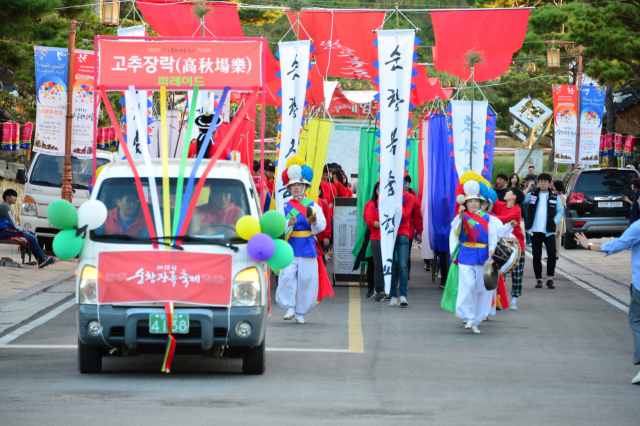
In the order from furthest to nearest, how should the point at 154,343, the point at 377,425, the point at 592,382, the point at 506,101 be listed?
1. the point at 506,101
2. the point at 592,382
3. the point at 154,343
4. the point at 377,425

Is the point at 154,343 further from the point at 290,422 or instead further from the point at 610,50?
the point at 610,50

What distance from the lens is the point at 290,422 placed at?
617 centimetres

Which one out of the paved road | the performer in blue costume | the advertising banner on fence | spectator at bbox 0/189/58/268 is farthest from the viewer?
the advertising banner on fence

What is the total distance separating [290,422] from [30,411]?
1.87m

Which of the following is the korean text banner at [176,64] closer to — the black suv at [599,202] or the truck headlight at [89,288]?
the truck headlight at [89,288]

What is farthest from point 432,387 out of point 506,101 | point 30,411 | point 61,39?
point 506,101

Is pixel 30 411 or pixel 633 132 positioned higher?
pixel 633 132

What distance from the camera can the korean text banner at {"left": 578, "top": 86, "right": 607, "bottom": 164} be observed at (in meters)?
26.8

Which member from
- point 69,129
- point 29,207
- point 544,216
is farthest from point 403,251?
point 29,207

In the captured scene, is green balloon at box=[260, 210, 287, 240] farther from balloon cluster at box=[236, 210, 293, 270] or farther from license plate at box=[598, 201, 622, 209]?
license plate at box=[598, 201, 622, 209]

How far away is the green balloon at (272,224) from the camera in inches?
305

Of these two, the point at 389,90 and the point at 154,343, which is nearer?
the point at 154,343

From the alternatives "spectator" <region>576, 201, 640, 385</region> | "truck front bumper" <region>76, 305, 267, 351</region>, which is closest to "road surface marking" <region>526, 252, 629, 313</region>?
"spectator" <region>576, 201, 640, 385</region>

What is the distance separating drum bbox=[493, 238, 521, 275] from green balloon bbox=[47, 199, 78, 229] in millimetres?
5199
